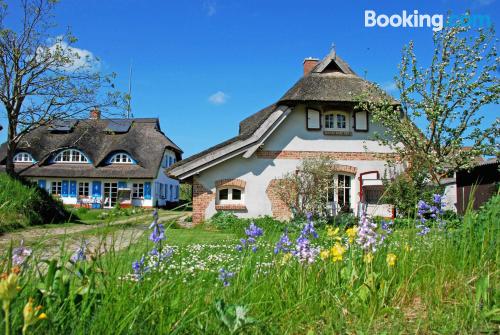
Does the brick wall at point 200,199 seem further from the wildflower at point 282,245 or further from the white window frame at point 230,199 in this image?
the wildflower at point 282,245

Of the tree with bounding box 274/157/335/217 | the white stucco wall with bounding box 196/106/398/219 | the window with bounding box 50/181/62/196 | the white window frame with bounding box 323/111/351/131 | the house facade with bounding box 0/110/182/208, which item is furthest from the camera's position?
the window with bounding box 50/181/62/196

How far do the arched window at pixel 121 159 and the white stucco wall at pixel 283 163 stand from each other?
78.0ft

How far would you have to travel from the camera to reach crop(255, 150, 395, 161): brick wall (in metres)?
17.3

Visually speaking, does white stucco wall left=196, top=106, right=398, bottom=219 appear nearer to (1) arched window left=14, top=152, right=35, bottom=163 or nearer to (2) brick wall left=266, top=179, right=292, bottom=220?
(2) brick wall left=266, top=179, right=292, bottom=220

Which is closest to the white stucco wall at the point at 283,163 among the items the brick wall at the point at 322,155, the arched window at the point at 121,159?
the brick wall at the point at 322,155

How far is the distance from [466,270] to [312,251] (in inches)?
43.0

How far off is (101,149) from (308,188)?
2806cm

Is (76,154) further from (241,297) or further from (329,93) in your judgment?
(241,297)

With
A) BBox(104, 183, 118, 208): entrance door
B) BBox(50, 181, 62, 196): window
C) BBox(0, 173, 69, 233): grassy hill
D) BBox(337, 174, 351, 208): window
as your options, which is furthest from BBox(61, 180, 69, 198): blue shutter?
BBox(337, 174, 351, 208): window

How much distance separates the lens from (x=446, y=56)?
589 inches

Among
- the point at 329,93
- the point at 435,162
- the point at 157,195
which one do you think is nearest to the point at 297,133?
the point at 329,93

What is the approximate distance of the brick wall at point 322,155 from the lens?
17.3 metres

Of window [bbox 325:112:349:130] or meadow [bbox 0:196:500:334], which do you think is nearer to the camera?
meadow [bbox 0:196:500:334]

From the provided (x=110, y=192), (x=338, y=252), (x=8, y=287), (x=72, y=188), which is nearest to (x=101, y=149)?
(x=72, y=188)
